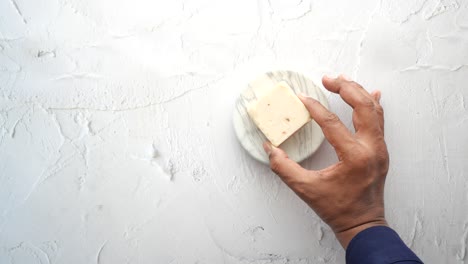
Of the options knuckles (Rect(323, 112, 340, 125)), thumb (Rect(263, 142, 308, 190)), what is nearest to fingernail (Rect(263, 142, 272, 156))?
thumb (Rect(263, 142, 308, 190))

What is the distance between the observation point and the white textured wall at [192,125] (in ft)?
2.32

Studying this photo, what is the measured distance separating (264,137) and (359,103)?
7.6 inches

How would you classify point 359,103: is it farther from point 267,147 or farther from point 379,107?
point 267,147

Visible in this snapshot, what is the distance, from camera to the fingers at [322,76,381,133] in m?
0.66

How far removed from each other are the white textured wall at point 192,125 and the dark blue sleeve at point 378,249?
0.14 metres

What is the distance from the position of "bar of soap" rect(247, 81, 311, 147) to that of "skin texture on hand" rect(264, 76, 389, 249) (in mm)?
18

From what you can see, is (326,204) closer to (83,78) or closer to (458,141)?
(458,141)

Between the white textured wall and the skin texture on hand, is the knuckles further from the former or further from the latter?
the white textured wall

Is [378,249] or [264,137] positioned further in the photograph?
[264,137]

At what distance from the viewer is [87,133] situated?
715 mm

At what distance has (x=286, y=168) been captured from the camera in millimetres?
645

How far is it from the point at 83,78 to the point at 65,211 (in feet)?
0.89

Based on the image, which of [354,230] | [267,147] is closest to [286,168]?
[267,147]

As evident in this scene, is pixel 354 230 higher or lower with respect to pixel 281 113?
lower
